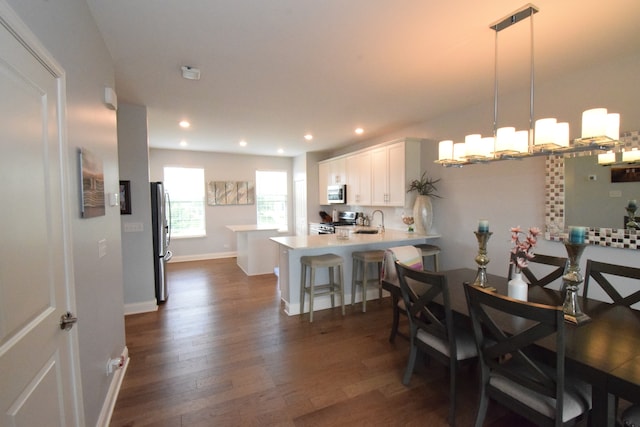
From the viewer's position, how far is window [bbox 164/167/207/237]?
273 inches

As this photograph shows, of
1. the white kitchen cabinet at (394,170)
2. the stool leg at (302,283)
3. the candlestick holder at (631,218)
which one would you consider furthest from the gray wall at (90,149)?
the candlestick holder at (631,218)

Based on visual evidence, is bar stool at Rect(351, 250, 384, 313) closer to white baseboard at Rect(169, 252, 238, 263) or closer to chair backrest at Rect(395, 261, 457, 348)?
chair backrest at Rect(395, 261, 457, 348)

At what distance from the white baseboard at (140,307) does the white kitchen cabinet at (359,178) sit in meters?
3.74

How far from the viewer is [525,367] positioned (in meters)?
1.50

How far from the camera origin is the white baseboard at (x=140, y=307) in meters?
3.78

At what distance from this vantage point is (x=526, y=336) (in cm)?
142

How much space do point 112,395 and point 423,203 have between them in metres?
4.03

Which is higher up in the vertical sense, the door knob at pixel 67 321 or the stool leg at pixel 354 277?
the door knob at pixel 67 321

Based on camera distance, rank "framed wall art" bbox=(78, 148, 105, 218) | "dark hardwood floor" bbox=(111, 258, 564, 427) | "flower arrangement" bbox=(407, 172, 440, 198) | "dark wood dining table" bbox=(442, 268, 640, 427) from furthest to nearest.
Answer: "flower arrangement" bbox=(407, 172, 440, 198) < "dark hardwood floor" bbox=(111, 258, 564, 427) < "framed wall art" bbox=(78, 148, 105, 218) < "dark wood dining table" bbox=(442, 268, 640, 427)

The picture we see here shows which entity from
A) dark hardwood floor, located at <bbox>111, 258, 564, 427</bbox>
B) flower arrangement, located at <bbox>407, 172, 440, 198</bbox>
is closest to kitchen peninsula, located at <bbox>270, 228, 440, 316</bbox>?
dark hardwood floor, located at <bbox>111, 258, 564, 427</bbox>

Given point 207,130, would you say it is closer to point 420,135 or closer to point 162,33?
point 162,33

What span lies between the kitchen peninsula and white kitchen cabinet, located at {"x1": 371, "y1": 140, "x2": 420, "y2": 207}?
80cm

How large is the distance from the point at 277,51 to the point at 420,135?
2.99 metres

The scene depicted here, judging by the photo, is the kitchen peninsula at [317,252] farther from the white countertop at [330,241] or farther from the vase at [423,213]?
the vase at [423,213]
